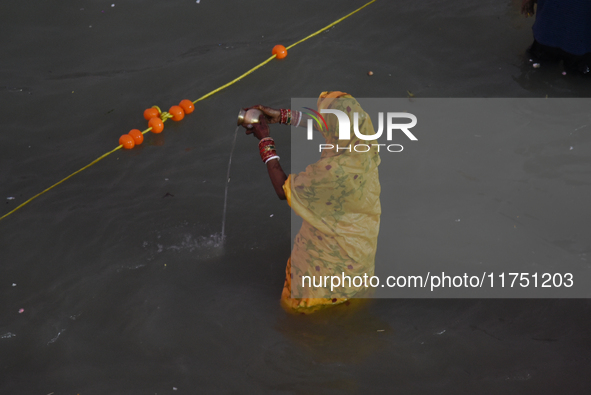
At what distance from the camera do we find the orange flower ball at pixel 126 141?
5.70m

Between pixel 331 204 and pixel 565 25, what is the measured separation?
413 cm

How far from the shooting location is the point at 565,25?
6.00m

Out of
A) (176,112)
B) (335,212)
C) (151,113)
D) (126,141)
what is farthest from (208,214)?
(335,212)

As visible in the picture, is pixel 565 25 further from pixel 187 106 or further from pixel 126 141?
pixel 126 141

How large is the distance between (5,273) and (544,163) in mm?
4894

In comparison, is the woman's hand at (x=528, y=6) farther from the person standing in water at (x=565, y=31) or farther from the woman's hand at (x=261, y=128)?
the woman's hand at (x=261, y=128)

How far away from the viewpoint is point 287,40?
6996mm

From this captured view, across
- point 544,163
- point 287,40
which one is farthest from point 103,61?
point 544,163

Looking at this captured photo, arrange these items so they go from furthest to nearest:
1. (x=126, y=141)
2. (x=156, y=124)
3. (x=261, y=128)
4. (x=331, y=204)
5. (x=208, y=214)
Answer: (x=156, y=124), (x=126, y=141), (x=208, y=214), (x=261, y=128), (x=331, y=204)

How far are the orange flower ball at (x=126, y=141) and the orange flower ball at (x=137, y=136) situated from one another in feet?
0.16

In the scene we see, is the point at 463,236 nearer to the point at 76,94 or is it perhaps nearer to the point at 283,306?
the point at 283,306

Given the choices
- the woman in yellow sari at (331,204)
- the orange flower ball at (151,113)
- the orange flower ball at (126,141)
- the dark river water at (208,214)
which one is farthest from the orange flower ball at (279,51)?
the woman in yellow sari at (331,204)

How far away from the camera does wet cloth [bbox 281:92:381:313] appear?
3371mm

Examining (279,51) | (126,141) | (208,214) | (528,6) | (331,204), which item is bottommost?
(208,214)
